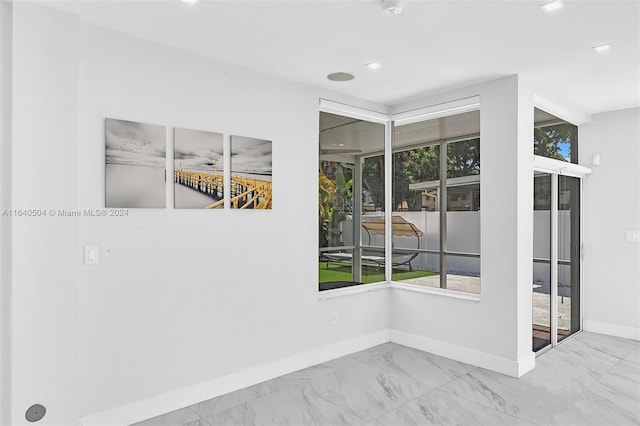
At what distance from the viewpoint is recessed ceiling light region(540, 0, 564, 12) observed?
7.83ft

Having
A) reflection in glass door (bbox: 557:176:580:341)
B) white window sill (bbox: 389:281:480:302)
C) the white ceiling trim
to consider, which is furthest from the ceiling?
white window sill (bbox: 389:281:480:302)

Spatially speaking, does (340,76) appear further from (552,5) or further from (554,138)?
(554,138)

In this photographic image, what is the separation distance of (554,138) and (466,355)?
2512 millimetres

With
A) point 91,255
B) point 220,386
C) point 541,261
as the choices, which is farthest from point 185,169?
point 541,261

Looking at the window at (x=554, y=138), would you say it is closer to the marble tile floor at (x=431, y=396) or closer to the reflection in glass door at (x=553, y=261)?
the reflection in glass door at (x=553, y=261)

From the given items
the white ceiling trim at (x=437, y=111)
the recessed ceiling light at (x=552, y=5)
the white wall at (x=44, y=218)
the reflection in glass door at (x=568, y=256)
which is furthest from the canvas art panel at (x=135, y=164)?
the reflection in glass door at (x=568, y=256)

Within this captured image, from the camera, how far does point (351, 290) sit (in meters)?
4.42

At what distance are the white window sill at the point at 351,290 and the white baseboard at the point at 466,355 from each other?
53 centimetres

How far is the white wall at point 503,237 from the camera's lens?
12.2 ft

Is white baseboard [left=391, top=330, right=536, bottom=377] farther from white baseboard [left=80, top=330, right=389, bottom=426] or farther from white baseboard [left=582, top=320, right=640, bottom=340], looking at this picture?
white baseboard [left=582, top=320, right=640, bottom=340]

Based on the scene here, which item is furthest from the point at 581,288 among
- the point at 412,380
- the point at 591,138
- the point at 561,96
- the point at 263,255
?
the point at 263,255

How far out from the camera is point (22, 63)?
2.39m

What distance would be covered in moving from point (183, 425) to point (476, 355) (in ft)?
8.63

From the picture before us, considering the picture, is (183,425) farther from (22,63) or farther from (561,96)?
(561,96)
